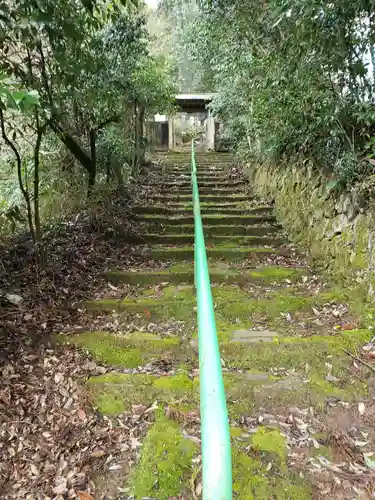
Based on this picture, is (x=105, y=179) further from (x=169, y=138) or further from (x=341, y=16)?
(x=169, y=138)

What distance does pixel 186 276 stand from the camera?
378cm

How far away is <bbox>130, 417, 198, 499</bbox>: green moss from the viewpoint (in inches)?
61.8

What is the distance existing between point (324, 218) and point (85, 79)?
2.71 metres

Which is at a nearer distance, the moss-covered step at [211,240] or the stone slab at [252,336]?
the stone slab at [252,336]

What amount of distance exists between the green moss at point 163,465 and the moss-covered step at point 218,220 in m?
3.54

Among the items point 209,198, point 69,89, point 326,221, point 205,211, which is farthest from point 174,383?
point 209,198

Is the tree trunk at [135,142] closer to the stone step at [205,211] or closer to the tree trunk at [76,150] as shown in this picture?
the stone step at [205,211]

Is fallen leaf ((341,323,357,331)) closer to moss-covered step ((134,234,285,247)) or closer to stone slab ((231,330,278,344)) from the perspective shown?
stone slab ((231,330,278,344))

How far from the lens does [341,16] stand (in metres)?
2.91

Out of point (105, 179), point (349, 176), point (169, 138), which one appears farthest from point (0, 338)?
point (169, 138)

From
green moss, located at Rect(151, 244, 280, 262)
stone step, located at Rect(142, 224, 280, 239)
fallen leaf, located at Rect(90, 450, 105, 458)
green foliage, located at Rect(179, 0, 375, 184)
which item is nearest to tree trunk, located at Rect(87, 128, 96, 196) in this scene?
stone step, located at Rect(142, 224, 280, 239)

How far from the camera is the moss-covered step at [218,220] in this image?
5.20 meters

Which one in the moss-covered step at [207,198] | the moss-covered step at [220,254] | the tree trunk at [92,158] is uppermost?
the tree trunk at [92,158]

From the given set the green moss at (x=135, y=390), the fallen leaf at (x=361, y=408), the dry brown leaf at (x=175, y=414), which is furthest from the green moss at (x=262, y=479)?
the fallen leaf at (x=361, y=408)
